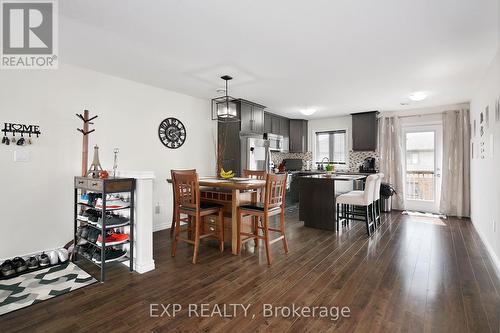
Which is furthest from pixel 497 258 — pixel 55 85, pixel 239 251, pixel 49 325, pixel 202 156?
pixel 55 85

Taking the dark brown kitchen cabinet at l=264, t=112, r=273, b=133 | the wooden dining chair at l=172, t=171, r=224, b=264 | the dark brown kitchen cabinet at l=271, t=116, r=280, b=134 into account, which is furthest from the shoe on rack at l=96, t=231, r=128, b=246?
the dark brown kitchen cabinet at l=271, t=116, r=280, b=134

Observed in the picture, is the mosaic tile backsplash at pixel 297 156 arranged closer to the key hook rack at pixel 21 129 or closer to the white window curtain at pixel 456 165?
the white window curtain at pixel 456 165

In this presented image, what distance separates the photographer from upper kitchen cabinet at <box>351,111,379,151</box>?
6.23 metres

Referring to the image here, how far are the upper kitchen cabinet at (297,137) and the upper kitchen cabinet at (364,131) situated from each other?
4.45 feet

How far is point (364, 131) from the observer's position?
20.9ft

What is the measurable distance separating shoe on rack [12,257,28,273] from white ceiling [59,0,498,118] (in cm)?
237

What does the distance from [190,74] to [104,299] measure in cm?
292

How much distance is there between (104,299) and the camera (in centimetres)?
215

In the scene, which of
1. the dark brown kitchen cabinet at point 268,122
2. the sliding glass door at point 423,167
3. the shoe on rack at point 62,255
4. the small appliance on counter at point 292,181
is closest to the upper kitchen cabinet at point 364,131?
the sliding glass door at point 423,167

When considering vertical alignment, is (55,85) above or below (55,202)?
above

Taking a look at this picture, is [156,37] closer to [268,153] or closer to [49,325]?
[49,325]

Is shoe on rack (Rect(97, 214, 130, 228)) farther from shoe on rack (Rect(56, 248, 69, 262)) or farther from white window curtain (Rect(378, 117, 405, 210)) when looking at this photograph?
white window curtain (Rect(378, 117, 405, 210))

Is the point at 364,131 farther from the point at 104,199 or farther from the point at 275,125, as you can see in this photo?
the point at 104,199

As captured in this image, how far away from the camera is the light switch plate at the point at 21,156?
9.59 ft
